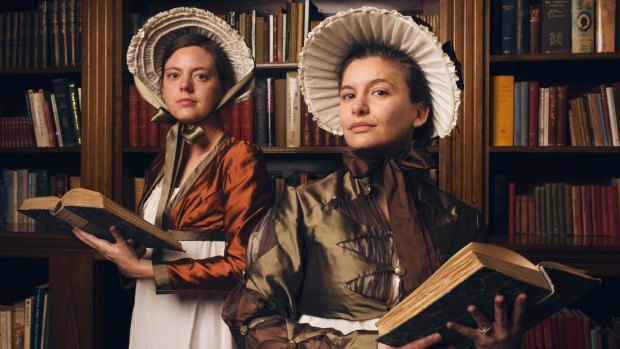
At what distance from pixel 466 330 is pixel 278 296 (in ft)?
1.20

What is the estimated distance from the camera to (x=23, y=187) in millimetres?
2891

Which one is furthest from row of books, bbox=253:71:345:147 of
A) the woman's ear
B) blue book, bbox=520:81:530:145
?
the woman's ear

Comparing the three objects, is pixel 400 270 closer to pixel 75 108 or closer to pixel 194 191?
pixel 194 191

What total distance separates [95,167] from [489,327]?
6.31ft

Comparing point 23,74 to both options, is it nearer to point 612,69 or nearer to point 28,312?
point 28,312

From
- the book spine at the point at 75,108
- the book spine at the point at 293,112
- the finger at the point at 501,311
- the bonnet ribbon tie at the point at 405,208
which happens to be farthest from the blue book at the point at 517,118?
the book spine at the point at 75,108

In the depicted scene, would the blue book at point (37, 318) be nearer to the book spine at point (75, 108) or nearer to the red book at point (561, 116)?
the book spine at point (75, 108)

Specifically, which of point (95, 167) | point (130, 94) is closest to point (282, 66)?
point (130, 94)

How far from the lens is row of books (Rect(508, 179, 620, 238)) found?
2.44 m

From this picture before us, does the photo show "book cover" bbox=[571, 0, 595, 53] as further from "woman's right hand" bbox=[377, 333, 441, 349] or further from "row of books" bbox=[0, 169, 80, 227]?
"row of books" bbox=[0, 169, 80, 227]

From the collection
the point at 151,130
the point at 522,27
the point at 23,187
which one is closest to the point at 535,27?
the point at 522,27

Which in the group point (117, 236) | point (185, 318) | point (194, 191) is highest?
point (194, 191)

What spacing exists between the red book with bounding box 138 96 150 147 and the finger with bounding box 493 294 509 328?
6.07 ft

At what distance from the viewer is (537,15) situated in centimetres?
246
